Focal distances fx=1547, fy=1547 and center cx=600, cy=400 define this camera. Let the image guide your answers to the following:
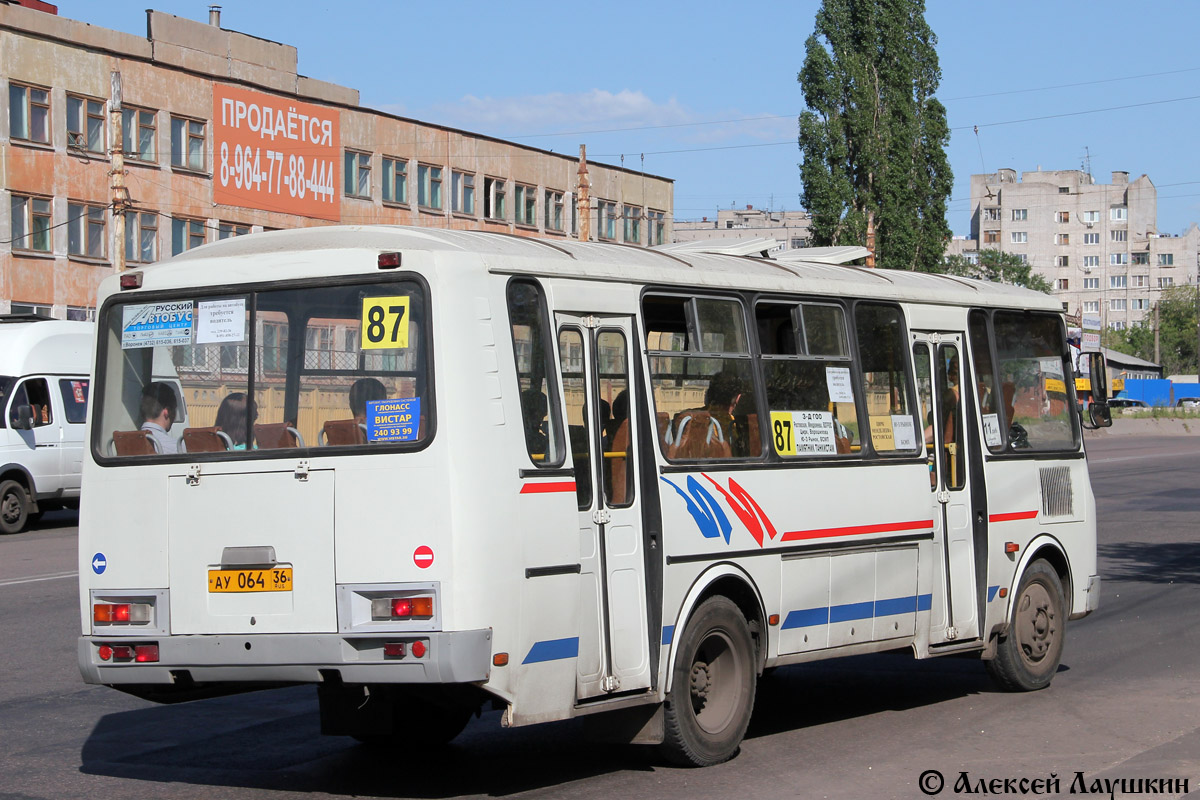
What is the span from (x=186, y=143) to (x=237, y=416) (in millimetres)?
44544

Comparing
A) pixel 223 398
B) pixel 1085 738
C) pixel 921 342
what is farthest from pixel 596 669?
pixel 921 342

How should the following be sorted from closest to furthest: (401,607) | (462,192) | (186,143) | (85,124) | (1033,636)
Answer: (401,607) < (1033,636) < (85,124) < (186,143) < (462,192)

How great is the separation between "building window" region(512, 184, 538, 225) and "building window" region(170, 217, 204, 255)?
647 inches

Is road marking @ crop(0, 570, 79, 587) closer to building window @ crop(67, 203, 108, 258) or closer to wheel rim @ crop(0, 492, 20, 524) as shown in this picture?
wheel rim @ crop(0, 492, 20, 524)

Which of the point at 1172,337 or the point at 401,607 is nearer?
the point at 401,607

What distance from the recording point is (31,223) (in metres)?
45.0

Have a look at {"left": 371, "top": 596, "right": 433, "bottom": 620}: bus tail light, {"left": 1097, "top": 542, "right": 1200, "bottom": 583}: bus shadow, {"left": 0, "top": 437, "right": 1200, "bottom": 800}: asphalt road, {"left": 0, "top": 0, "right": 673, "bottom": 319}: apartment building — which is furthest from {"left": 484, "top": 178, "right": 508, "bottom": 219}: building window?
{"left": 371, "top": 596, "right": 433, "bottom": 620}: bus tail light

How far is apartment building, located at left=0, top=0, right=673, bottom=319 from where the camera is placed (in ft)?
147

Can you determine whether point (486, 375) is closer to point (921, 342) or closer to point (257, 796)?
point (257, 796)

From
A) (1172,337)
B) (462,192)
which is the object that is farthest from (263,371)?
(1172,337)

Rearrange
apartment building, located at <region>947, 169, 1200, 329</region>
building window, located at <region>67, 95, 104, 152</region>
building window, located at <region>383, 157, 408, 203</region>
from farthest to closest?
1. apartment building, located at <region>947, 169, 1200, 329</region>
2. building window, located at <region>383, 157, 408, 203</region>
3. building window, located at <region>67, 95, 104, 152</region>

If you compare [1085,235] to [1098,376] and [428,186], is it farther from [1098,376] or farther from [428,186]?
[1098,376]

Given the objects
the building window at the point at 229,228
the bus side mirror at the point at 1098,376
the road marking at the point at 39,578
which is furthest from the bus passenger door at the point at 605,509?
the building window at the point at 229,228

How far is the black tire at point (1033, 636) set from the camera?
400 inches
